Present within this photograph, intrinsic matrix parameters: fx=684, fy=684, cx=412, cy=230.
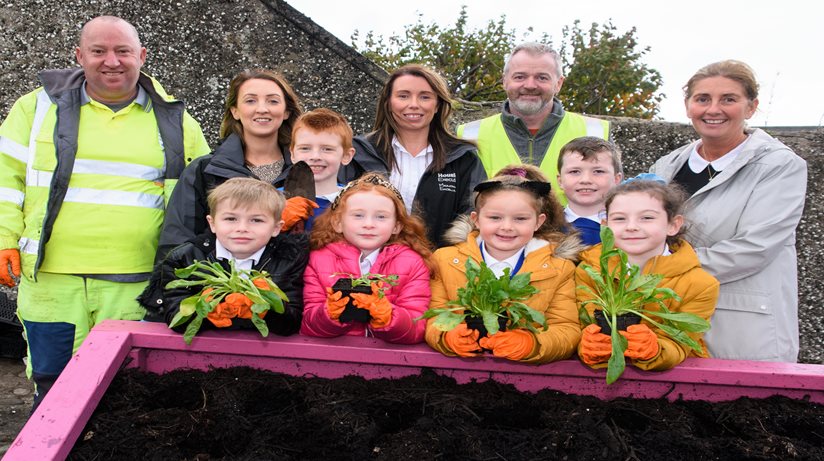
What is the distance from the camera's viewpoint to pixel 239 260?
266cm

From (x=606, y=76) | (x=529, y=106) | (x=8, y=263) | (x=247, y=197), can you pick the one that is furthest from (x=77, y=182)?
Result: (x=606, y=76)

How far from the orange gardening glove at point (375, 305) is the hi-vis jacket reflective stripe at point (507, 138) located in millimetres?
1744

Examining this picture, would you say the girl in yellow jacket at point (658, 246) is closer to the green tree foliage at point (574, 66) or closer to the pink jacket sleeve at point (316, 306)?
the pink jacket sleeve at point (316, 306)

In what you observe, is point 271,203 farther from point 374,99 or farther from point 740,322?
point 374,99

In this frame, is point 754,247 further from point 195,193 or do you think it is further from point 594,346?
point 195,193

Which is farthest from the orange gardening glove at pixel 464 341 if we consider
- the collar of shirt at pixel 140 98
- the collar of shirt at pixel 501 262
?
the collar of shirt at pixel 140 98

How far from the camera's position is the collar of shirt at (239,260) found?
2.64m

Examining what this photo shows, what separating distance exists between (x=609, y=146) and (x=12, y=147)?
2.79 meters

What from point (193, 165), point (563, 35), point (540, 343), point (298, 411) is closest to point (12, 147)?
point (193, 165)

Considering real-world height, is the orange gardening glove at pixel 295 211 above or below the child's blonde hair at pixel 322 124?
below

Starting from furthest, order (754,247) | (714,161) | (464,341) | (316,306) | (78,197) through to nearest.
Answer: (78,197) < (714,161) < (754,247) < (316,306) < (464,341)

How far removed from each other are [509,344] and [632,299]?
1.48 ft

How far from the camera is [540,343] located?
225cm

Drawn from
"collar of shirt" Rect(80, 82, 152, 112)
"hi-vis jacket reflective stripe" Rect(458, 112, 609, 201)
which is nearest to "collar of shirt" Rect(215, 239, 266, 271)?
"collar of shirt" Rect(80, 82, 152, 112)
